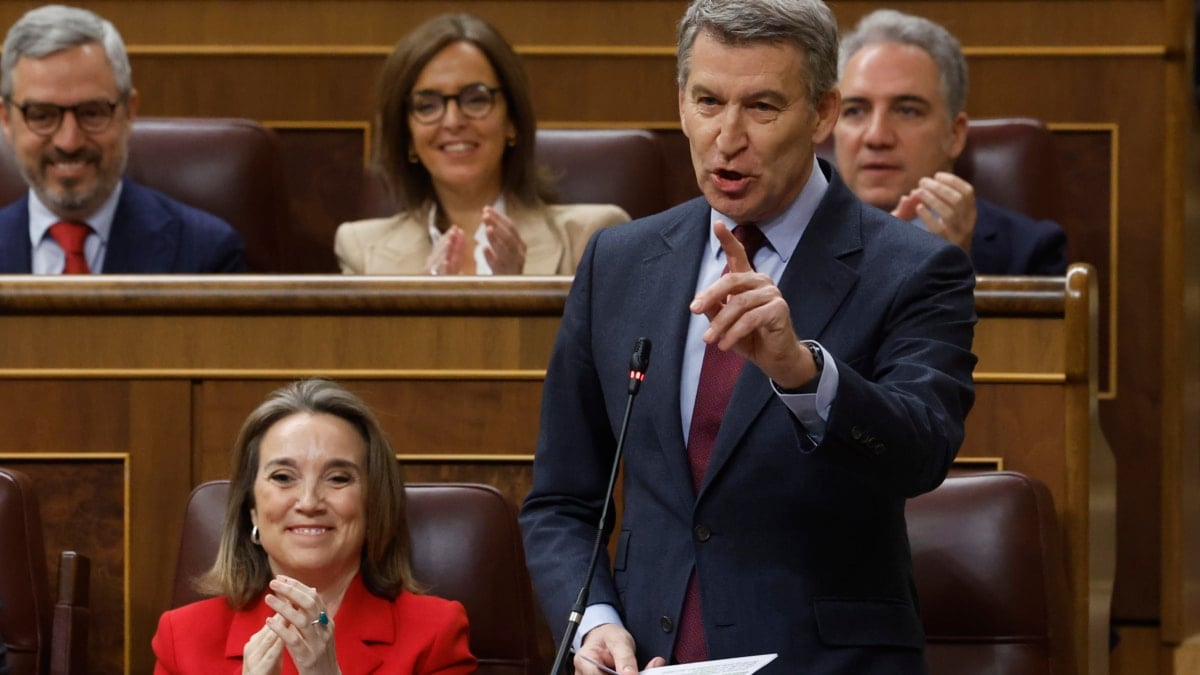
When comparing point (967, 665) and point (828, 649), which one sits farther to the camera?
point (967, 665)

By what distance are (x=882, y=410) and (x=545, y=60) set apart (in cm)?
145

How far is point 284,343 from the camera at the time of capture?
5.06ft

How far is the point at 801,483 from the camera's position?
1.01 metres

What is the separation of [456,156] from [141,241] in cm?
35

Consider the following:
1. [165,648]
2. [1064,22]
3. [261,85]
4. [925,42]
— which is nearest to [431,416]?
[165,648]

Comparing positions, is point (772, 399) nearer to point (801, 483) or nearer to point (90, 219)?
point (801, 483)

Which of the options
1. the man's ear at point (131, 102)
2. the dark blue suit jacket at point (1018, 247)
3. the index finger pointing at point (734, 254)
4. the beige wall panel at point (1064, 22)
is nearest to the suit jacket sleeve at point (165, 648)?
the index finger pointing at point (734, 254)

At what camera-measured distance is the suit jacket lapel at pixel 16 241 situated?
1956mm

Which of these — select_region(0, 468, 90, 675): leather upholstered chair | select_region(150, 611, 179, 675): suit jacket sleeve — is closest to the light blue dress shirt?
select_region(0, 468, 90, 675): leather upholstered chair

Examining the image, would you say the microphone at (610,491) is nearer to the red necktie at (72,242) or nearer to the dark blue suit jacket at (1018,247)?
the dark blue suit jacket at (1018,247)

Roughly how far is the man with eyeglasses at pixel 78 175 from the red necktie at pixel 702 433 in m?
1.01

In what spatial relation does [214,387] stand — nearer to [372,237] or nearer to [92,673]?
[92,673]

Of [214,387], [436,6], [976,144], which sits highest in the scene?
[436,6]

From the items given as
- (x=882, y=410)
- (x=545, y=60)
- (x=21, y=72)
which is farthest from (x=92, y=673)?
(x=545, y=60)
